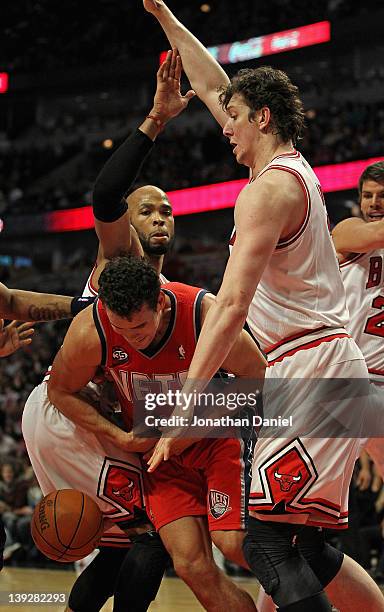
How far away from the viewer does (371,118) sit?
66.5 ft

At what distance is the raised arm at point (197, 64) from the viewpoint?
4402mm

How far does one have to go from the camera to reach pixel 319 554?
3.30m

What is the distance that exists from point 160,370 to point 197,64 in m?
1.70

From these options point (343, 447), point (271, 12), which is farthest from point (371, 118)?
point (343, 447)

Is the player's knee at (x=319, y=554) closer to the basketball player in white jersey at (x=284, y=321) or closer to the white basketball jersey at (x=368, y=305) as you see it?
the basketball player in white jersey at (x=284, y=321)

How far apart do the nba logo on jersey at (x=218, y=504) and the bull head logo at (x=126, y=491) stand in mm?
449

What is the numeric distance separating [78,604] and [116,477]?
25.2 inches

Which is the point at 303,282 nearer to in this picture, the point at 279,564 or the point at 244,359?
the point at 244,359

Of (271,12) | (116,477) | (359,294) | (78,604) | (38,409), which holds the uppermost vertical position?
(271,12)

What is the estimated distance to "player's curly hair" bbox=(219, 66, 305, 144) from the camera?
3312 millimetres

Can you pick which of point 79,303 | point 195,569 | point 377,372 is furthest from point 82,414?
point 377,372

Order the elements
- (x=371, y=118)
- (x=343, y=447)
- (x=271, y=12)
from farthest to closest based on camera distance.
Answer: (x=271, y=12), (x=371, y=118), (x=343, y=447)

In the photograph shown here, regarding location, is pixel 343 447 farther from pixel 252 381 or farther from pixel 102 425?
pixel 102 425

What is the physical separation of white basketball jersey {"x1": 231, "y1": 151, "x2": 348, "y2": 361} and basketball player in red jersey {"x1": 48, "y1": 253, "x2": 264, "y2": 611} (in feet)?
1.57
